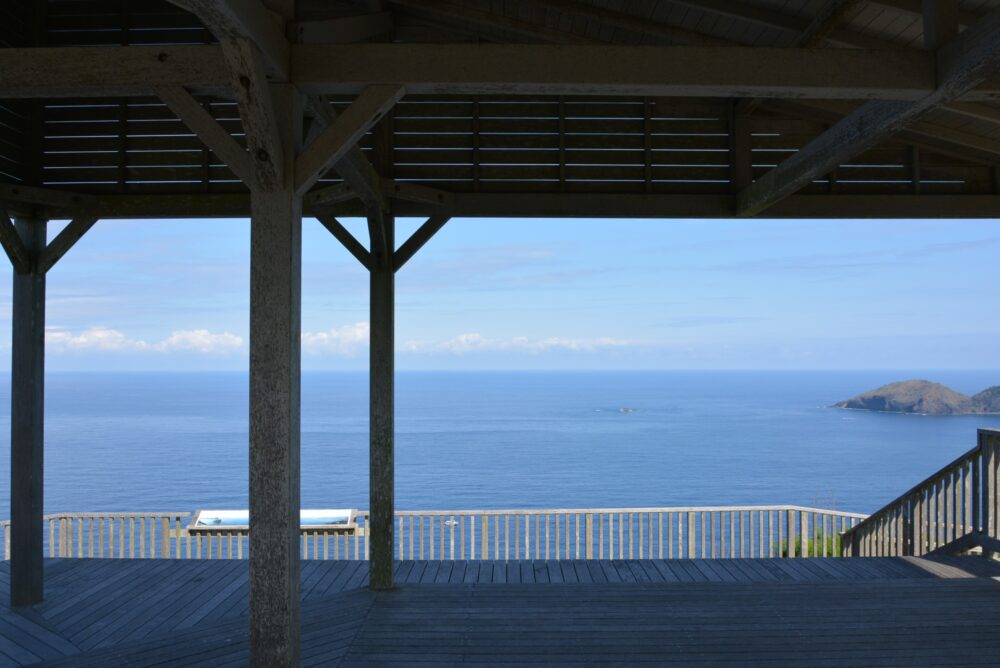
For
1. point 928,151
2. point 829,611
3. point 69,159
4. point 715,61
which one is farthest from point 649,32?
point 69,159

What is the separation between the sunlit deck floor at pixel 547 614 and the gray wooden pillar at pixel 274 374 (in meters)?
1.41

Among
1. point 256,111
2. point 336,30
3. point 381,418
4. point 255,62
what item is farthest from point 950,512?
point 255,62

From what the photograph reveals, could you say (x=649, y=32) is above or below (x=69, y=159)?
above

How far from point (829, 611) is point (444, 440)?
185ft

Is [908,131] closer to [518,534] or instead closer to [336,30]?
[336,30]

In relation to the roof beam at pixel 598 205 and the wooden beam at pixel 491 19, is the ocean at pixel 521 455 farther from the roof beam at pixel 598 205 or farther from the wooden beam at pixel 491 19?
the wooden beam at pixel 491 19

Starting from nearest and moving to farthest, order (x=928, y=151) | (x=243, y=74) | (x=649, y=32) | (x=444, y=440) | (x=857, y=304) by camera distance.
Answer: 1. (x=243, y=74)
2. (x=649, y=32)
3. (x=928, y=151)
4. (x=444, y=440)
5. (x=857, y=304)

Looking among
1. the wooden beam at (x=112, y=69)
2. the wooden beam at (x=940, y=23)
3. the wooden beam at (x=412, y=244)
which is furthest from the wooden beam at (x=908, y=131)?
the wooden beam at (x=112, y=69)

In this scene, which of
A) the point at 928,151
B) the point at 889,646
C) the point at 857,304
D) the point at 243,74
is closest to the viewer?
the point at 243,74

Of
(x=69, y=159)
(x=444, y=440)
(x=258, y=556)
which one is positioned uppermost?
(x=69, y=159)

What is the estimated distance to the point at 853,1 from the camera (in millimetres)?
4184

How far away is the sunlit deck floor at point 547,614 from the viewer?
15.3 feet

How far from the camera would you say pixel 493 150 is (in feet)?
21.2

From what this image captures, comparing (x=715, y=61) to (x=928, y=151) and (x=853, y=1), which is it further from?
(x=928, y=151)
